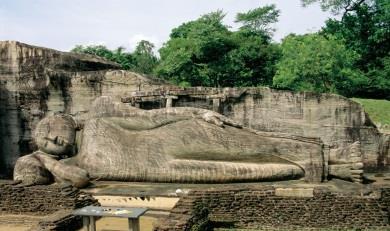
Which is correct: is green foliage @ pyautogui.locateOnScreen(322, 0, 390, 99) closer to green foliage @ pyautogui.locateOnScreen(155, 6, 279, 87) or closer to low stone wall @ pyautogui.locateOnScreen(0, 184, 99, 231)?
green foliage @ pyautogui.locateOnScreen(155, 6, 279, 87)

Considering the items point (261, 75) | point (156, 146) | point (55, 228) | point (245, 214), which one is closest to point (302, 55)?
point (261, 75)

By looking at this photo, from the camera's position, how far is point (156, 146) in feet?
31.5

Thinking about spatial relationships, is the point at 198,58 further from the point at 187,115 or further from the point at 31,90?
the point at 187,115

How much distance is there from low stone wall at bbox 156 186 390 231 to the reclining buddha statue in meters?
1.26

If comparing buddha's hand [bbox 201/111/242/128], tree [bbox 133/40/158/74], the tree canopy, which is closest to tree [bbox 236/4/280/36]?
the tree canopy

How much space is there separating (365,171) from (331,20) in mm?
14841

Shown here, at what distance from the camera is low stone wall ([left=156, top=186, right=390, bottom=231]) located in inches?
291

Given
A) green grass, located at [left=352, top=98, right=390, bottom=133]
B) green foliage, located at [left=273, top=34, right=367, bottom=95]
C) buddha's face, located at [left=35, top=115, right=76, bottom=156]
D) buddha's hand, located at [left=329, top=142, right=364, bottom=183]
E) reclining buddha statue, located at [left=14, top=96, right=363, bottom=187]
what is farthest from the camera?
green foliage, located at [left=273, top=34, right=367, bottom=95]

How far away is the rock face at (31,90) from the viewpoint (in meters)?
11.4

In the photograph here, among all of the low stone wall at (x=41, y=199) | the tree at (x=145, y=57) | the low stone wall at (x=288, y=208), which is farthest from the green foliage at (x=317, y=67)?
the tree at (x=145, y=57)

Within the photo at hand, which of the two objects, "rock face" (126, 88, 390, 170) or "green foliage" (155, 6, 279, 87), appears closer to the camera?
"rock face" (126, 88, 390, 170)

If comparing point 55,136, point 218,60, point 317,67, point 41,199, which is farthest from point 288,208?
point 218,60

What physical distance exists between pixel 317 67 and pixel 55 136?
1040 centimetres

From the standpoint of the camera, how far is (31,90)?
1152cm
